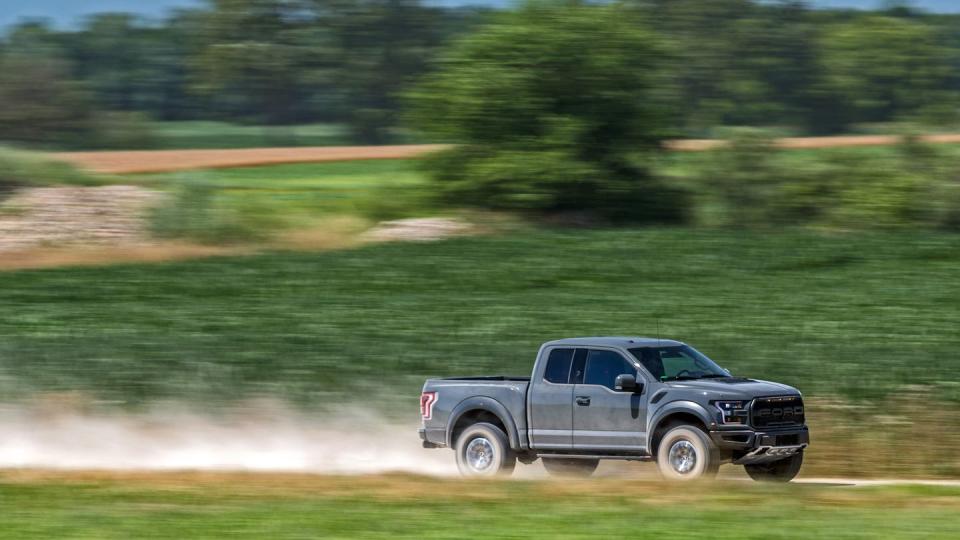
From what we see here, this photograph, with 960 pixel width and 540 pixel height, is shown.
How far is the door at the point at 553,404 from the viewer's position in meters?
15.9

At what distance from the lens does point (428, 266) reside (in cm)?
4547

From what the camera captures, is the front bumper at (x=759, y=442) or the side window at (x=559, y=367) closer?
the front bumper at (x=759, y=442)

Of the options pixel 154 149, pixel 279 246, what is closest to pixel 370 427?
pixel 279 246

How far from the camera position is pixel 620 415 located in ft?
50.9

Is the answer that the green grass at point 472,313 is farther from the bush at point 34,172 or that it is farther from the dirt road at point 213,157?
the dirt road at point 213,157

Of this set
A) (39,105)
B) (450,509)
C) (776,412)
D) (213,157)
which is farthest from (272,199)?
(450,509)

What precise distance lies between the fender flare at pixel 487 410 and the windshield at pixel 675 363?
154 centimetres

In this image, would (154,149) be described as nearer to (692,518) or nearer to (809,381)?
(809,381)

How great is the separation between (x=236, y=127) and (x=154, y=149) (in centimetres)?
1327

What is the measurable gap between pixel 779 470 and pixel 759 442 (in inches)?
46.9

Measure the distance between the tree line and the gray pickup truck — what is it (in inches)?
2784

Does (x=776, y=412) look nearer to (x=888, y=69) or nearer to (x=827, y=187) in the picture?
(x=827, y=187)

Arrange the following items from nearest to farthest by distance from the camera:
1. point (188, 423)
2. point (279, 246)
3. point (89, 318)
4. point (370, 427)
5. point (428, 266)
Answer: point (370, 427) < point (188, 423) < point (89, 318) < point (428, 266) < point (279, 246)

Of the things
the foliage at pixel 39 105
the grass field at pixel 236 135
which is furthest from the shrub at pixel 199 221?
the grass field at pixel 236 135
